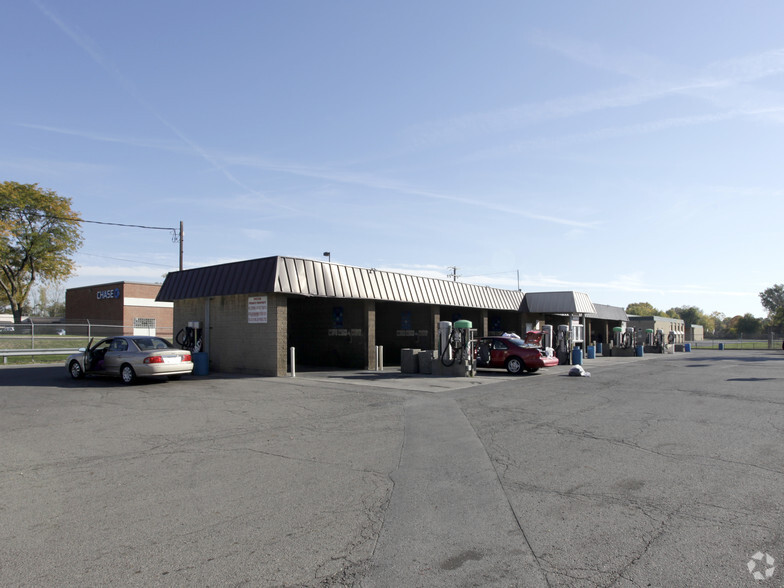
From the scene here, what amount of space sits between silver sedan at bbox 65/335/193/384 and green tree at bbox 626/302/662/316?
454ft

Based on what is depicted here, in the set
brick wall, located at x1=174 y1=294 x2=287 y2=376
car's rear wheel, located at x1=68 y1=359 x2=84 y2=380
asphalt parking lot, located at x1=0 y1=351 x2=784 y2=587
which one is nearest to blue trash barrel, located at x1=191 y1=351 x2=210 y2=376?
brick wall, located at x1=174 y1=294 x2=287 y2=376

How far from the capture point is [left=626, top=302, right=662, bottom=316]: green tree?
13912 cm

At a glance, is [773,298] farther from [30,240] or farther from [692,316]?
[30,240]

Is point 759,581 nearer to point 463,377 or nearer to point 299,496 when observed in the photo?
point 299,496

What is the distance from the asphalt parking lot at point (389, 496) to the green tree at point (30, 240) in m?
41.2

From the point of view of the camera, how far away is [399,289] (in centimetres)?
2412

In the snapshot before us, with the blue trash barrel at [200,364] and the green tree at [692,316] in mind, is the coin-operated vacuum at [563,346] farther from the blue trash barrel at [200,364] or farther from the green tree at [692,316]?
the green tree at [692,316]

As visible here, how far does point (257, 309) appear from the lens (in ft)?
63.3

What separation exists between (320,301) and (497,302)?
1173 centimetres

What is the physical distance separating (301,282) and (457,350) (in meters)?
6.36

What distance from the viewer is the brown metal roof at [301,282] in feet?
61.6

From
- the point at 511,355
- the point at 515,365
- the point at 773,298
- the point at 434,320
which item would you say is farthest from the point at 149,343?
the point at 773,298

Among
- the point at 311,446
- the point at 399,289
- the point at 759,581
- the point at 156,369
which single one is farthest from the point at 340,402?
the point at 399,289

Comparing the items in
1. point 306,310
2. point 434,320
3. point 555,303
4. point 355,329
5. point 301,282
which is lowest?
point 355,329
